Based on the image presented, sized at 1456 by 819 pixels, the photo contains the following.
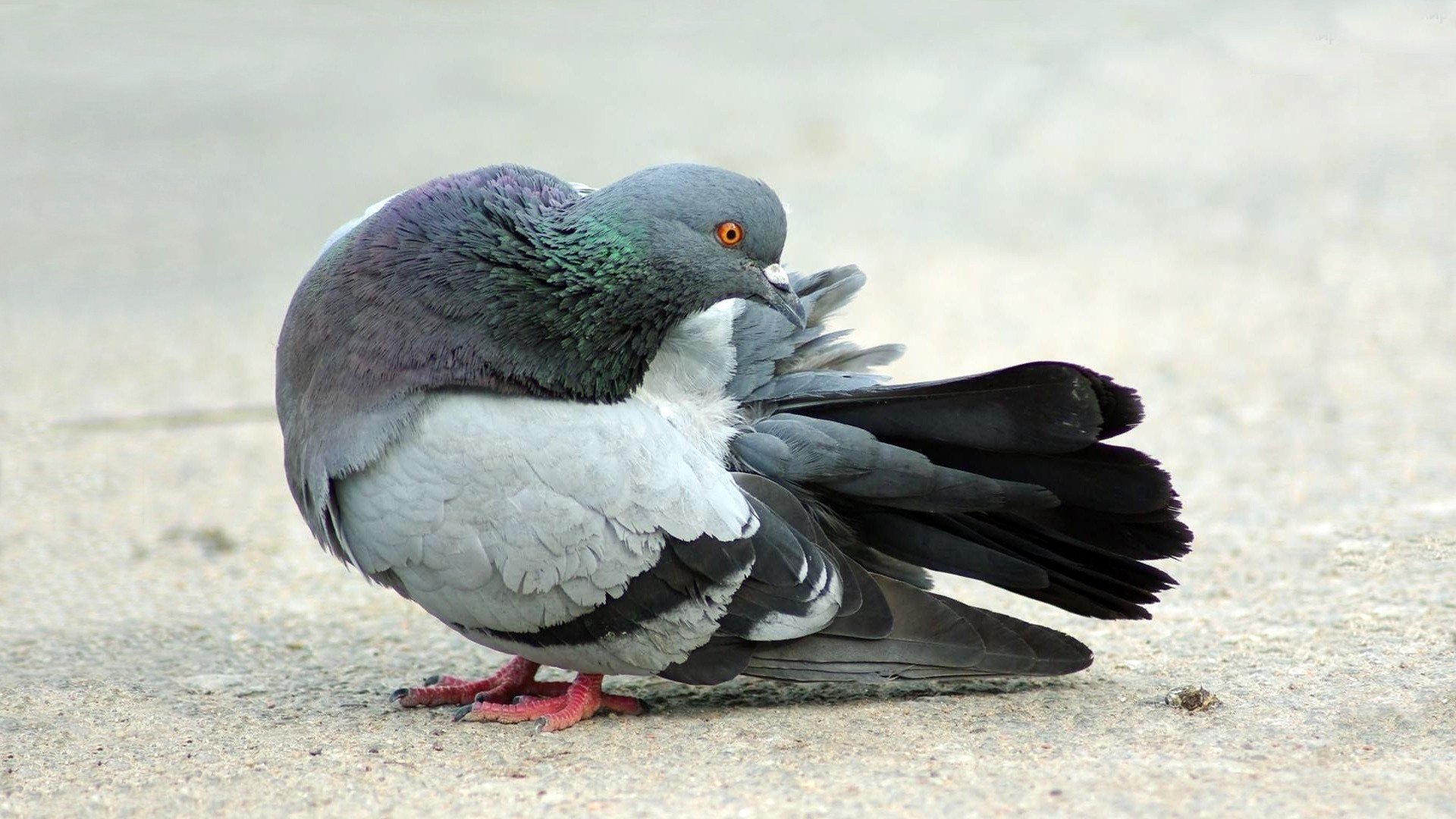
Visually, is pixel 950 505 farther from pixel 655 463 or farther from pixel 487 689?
pixel 487 689

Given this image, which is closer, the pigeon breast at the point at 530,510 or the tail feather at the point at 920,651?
the pigeon breast at the point at 530,510

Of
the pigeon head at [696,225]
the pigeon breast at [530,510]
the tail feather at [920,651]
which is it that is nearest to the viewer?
the pigeon breast at [530,510]

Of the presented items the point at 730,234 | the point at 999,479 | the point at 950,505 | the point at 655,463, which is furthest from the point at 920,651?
the point at 730,234

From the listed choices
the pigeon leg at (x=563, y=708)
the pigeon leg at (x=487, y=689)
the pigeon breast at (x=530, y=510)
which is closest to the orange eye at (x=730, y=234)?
the pigeon breast at (x=530, y=510)

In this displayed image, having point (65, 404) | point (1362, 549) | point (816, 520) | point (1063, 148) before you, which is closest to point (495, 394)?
point (816, 520)

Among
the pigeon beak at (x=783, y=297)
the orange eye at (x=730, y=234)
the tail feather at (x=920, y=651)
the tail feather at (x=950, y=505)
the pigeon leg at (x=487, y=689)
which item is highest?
the orange eye at (x=730, y=234)

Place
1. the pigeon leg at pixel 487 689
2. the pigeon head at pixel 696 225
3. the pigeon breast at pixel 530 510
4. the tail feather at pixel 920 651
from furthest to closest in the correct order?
the pigeon leg at pixel 487 689 → the tail feather at pixel 920 651 → the pigeon head at pixel 696 225 → the pigeon breast at pixel 530 510

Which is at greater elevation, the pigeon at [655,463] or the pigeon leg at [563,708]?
the pigeon at [655,463]

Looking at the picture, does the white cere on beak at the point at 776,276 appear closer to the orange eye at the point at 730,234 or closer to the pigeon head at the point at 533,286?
the pigeon head at the point at 533,286

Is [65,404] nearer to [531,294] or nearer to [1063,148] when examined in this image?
[531,294]
